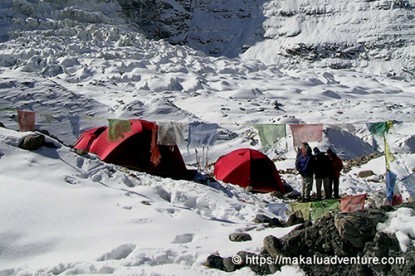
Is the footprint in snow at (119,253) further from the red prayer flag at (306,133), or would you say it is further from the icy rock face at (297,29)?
the icy rock face at (297,29)

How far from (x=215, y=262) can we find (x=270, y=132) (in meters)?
6.86

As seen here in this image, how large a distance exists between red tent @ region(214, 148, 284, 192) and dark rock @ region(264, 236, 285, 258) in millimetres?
6757

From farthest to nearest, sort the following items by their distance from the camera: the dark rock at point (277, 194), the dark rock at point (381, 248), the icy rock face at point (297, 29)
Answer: the icy rock face at point (297, 29) → the dark rock at point (277, 194) → the dark rock at point (381, 248)

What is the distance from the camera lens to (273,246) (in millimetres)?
5422

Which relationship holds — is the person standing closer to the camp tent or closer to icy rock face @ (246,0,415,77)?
the camp tent

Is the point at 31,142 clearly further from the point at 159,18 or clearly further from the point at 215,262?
the point at 159,18

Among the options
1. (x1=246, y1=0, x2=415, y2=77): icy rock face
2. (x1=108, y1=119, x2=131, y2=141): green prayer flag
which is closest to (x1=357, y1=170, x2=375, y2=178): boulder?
(x1=108, y1=119, x2=131, y2=141): green prayer flag

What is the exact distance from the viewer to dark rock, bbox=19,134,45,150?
888cm

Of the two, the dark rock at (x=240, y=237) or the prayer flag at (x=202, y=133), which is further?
the prayer flag at (x=202, y=133)

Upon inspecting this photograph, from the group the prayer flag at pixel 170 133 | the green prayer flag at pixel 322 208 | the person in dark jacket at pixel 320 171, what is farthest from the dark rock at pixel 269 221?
the prayer flag at pixel 170 133

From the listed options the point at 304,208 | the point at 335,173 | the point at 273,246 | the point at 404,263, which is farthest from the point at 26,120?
the point at 404,263

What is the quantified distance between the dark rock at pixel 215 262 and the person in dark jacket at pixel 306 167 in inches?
209

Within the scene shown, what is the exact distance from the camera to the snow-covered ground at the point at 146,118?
5.86 metres

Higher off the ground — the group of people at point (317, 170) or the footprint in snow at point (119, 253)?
the footprint in snow at point (119, 253)
